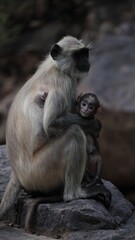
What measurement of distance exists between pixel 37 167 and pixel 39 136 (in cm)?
26

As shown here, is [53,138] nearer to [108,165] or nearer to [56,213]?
[56,213]

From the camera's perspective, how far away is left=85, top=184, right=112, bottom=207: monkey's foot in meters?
6.53

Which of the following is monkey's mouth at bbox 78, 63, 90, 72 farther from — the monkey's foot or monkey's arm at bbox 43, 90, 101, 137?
the monkey's foot

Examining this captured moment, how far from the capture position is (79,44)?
264 inches

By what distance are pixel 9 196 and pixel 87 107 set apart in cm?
98

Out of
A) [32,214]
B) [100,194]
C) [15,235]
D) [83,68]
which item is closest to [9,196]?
[32,214]

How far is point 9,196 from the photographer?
21.6 ft

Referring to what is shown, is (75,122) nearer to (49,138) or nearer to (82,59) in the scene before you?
(49,138)

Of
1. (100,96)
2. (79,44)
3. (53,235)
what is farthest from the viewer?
(100,96)

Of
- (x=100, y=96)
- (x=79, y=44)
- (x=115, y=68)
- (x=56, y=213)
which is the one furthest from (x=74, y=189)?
(x=115, y=68)

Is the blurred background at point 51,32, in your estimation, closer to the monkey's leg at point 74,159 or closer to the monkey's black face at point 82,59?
the monkey's black face at point 82,59

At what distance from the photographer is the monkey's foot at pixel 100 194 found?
653cm

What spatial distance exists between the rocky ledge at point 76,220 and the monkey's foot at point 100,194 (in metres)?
0.06

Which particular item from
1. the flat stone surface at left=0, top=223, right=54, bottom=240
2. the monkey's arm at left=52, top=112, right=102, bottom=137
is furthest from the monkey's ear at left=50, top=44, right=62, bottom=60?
the flat stone surface at left=0, top=223, right=54, bottom=240
